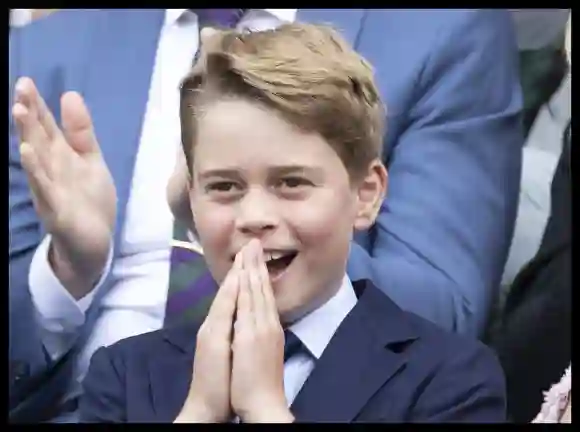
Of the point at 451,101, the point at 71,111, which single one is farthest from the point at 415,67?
the point at 71,111

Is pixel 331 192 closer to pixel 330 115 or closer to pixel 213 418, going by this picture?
pixel 330 115

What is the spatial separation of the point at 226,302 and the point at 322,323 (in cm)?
16

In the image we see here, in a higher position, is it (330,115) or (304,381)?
(330,115)

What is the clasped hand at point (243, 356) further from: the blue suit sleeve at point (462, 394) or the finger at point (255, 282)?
the blue suit sleeve at point (462, 394)

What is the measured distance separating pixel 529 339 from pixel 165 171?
2.14 feet

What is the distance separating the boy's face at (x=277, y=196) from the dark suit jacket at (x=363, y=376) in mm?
96

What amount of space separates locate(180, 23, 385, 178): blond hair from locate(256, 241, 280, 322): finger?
198mm

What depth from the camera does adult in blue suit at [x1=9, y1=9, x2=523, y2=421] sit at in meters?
1.39

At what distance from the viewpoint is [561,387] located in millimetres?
1388

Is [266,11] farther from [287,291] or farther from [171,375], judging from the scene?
[171,375]

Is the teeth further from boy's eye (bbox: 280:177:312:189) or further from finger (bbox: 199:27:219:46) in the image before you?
finger (bbox: 199:27:219:46)

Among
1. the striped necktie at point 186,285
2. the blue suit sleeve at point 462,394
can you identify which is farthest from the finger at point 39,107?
the blue suit sleeve at point 462,394

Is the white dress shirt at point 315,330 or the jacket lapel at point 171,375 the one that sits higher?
the white dress shirt at point 315,330

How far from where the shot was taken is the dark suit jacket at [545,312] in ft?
4.53
